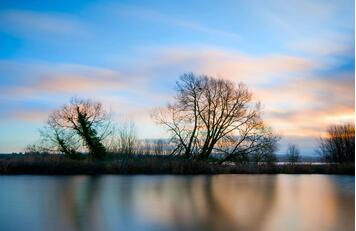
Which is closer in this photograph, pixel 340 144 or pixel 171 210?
pixel 171 210

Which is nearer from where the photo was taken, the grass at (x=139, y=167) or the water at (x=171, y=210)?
the water at (x=171, y=210)

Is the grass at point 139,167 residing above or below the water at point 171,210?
above

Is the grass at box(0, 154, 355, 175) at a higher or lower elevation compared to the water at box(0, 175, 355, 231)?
higher

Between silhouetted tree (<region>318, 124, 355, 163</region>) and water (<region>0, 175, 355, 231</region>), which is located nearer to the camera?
water (<region>0, 175, 355, 231</region>)

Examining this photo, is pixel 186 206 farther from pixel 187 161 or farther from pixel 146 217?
pixel 187 161

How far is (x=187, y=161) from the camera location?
23.0 m

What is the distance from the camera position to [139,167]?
22312mm

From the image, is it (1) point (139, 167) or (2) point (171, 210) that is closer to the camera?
(2) point (171, 210)

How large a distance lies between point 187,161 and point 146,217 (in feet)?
49.5

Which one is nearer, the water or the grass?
the water

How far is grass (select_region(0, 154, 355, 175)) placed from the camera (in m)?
21.3

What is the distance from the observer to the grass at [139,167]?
70.0ft

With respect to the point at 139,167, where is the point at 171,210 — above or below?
below

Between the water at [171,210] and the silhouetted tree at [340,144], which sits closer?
the water at [171,210]
